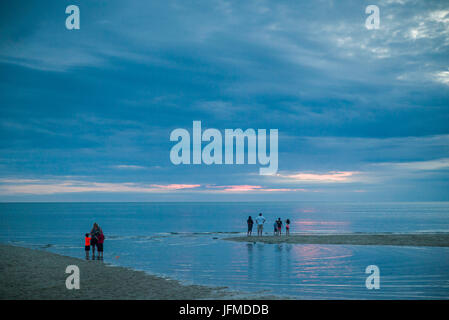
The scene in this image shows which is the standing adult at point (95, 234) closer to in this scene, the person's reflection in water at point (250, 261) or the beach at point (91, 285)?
the beach at point (91, 285)

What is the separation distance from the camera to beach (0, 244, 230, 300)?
16094mm

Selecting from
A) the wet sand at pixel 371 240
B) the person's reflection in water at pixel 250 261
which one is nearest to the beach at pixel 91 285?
the person's reflection in water at pixel 250 261

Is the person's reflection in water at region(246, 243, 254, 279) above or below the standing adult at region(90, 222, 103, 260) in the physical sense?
below

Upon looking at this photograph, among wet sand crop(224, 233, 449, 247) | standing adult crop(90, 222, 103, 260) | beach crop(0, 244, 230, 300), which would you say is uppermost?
standing adult crop(90, 222, 103, 260)

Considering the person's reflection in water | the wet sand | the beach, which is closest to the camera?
the beach

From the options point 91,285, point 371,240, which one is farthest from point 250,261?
point 371,240

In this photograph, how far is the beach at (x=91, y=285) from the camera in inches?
634

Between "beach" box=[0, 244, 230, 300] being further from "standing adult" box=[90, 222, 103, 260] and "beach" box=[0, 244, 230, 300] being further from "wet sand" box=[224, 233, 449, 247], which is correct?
"wet sand" box=[224, 233, 449, 247]

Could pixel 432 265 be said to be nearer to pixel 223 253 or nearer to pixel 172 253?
pixel 223 253

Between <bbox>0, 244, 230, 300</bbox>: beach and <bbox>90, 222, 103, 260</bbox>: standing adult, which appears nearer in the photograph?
<bbox>0, 244, 230, 300</bbox>: beach

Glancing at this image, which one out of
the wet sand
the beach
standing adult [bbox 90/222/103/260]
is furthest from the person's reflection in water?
standing adult [bbox 90/222/103/260]

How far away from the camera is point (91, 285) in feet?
59.4
